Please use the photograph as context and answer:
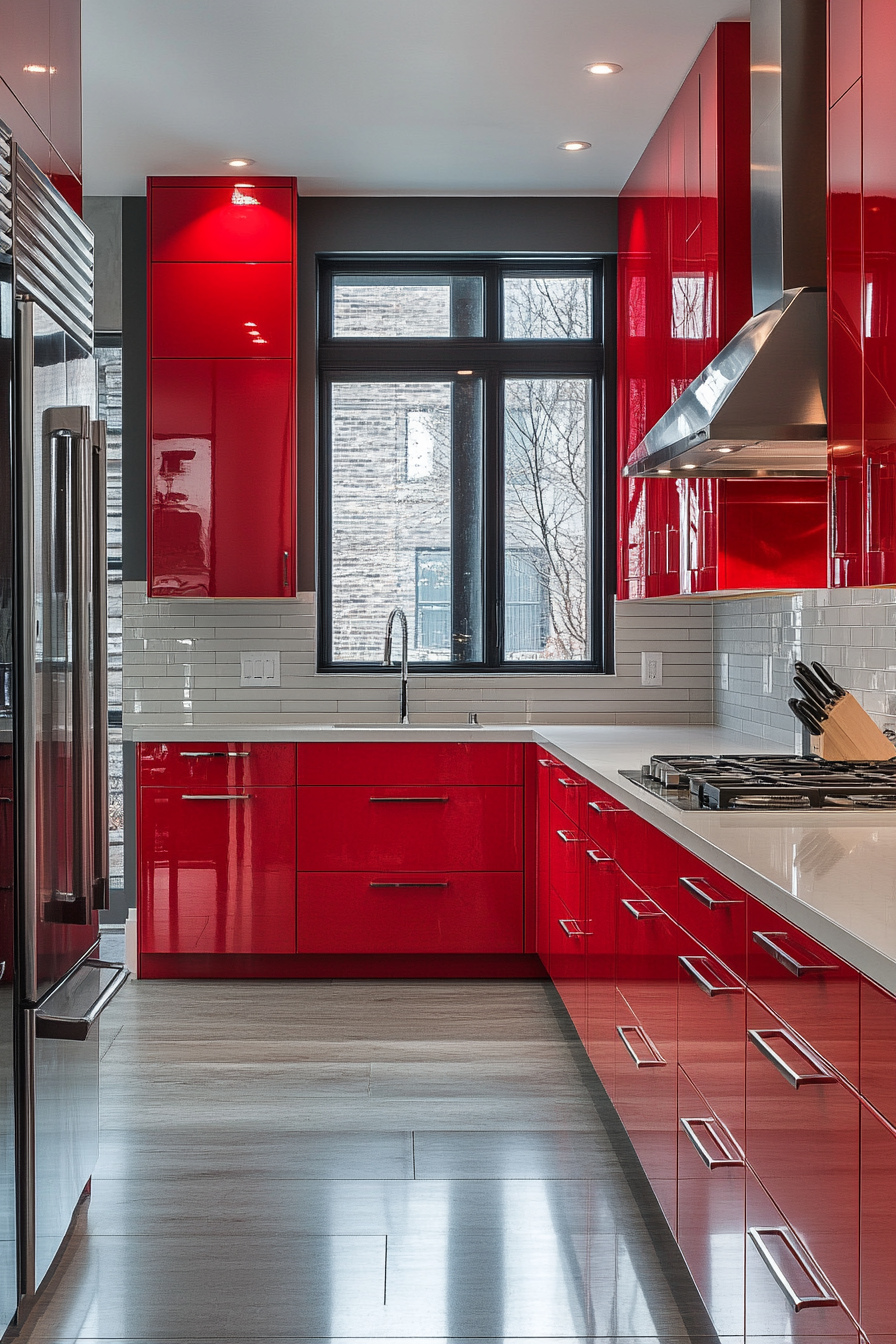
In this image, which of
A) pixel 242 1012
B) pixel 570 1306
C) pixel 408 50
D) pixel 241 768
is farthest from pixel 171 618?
pixel 570 1306

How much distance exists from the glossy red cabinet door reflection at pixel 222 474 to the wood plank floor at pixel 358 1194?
5.46 ft

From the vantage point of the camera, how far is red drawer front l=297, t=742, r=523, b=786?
445 cm

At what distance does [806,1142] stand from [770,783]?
41.4 inches

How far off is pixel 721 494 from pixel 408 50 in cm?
160

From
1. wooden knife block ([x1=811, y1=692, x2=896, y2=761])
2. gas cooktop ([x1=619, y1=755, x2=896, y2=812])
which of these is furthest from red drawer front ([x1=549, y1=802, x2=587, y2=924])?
wooden knife block ([x1=811, y1=692, x2=896, y2=761])

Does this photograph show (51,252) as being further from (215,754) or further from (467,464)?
(467,464)

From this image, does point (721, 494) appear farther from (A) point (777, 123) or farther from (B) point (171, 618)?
(B) point (171, 618)

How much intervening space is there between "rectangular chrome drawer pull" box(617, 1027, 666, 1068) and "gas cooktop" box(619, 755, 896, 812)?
50 centimetres

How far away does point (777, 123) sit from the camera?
2.93 meters

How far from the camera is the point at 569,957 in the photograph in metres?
3.66

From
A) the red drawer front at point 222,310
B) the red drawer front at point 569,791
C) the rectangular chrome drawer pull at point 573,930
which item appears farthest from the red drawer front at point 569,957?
the red drawer front at point 222,310

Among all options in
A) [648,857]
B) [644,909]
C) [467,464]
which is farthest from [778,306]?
[467,464]

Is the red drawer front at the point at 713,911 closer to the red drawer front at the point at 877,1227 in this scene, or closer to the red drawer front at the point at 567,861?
the red drawer front at the point at 877,1227

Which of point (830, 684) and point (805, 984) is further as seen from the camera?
point (830, 684)
